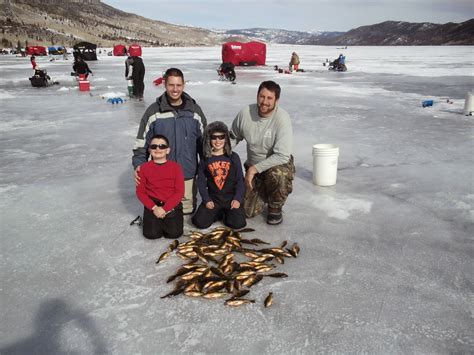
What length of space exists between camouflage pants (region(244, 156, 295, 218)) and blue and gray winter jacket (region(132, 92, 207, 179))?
0.87 metres

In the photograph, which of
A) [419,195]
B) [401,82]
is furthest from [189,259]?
[401,82]

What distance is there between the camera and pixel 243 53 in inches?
1248

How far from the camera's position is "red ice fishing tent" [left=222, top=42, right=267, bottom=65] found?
3084 cm

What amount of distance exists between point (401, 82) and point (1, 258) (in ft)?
66.6

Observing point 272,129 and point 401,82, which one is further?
point 401,82

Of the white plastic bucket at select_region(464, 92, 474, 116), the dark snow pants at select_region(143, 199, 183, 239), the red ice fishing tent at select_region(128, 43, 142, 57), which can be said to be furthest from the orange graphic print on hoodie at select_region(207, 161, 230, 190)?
the red ice fishing tent at select_region(128, 43, 142, 57)

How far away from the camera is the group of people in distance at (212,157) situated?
4121mm

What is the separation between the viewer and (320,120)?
10461mm

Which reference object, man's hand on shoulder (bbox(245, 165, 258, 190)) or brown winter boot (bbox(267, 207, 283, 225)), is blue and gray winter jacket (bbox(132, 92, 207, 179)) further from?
brown winter boot (bbox(267, 207, 283, 225))

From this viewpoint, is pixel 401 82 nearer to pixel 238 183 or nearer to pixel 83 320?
pixel 238 183


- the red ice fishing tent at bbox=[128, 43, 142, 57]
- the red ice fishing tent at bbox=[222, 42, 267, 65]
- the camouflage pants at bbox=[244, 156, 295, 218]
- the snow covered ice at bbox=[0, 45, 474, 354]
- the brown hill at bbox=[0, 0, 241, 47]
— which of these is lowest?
the snow covered ice at bbox=[0, 45, 474, 354]

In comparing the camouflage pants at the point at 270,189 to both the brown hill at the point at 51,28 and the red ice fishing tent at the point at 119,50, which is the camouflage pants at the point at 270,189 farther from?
the brown hill at the point at 51,28

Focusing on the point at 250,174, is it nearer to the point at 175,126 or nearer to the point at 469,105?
the point at 175,126

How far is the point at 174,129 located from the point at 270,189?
135 centimetres
